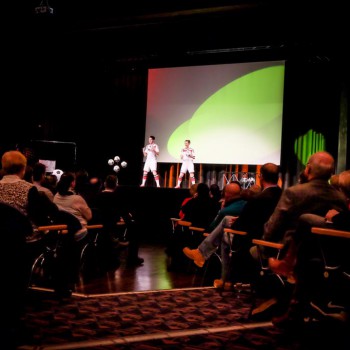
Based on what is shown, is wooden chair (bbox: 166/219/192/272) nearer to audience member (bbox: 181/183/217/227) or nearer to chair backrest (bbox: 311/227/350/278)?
audience member (bbox: 181/183/217/227)

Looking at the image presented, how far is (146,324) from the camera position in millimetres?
3387

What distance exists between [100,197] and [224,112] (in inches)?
262

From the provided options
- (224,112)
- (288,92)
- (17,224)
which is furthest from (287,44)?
(17,224)

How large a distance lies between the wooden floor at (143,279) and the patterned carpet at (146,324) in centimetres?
36

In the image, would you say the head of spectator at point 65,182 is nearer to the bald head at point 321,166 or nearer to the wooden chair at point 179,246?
the wooden chair at point 179,246

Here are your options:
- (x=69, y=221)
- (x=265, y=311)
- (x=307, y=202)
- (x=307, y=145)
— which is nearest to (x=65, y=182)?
(x=69, y=221)

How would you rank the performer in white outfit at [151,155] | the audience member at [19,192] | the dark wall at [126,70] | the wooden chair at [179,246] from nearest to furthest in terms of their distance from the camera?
the audience member at [19,192], the wooden chair at [179,246], the dark wall at [126,70], the performer in white outfit at [151,155]

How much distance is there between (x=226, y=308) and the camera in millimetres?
4023

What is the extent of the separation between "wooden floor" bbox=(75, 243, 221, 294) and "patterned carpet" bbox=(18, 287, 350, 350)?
36 cm

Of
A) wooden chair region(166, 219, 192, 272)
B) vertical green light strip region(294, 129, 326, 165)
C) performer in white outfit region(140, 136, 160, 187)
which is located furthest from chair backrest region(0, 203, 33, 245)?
performer in white outfit region(140, 136, 160, 187)

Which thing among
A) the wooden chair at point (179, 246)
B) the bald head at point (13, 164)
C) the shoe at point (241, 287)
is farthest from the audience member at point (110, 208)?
the bald head at point (13, 164)

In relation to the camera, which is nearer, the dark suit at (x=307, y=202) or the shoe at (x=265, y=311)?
the dark suit at (x=307, y=202)

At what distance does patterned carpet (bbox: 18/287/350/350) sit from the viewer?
2949mm

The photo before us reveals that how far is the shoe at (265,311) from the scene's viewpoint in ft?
11.9
